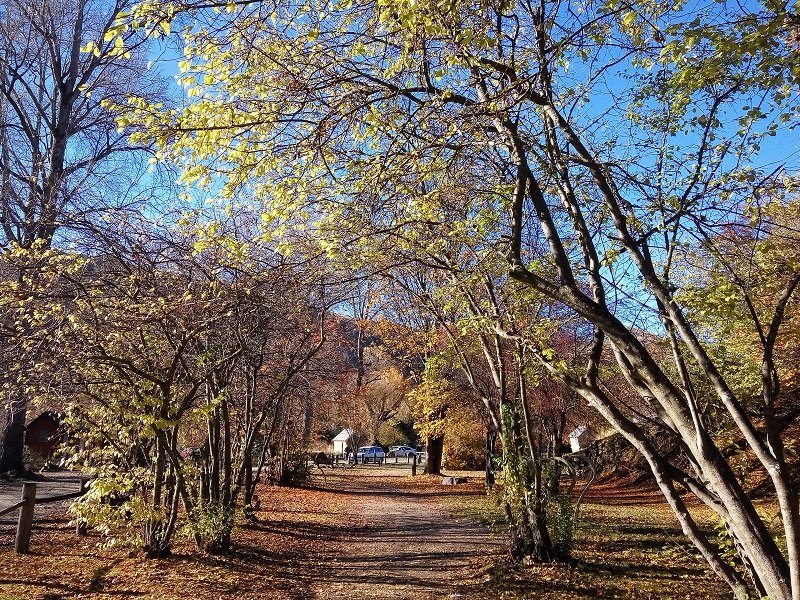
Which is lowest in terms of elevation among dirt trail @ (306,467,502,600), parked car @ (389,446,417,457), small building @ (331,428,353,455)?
dirt trail @ (306,467,502,600)

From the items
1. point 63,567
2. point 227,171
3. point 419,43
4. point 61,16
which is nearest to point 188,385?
point 63,567

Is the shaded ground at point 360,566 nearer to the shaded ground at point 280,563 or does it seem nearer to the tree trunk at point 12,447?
the shaded ground at point 280,563

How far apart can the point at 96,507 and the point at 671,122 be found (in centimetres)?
825

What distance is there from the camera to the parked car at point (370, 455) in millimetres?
49088

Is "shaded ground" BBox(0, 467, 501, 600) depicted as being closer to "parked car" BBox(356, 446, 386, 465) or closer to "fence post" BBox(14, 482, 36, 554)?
"fence post" BBox(14, 482, 36, 554)

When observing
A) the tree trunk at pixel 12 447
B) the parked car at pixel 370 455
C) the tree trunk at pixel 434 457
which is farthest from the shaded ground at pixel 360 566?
the parked car at pixel 370 455

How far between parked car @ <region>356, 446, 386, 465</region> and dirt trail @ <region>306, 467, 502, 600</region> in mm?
28759

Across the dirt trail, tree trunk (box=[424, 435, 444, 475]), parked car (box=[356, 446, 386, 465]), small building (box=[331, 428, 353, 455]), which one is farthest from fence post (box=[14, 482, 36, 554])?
parked car (box=[356, 446, 386, 465])

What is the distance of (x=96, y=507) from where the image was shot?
8469mm

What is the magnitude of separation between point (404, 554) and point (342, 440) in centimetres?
4152

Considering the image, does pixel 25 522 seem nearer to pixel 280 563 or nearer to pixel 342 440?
pixel 280 563

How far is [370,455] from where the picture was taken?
175 feet

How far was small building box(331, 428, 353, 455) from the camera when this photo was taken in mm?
50150

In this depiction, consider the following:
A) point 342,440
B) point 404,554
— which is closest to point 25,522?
point 404,554
